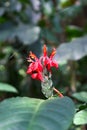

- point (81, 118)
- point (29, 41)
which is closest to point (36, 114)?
point (81, 118)

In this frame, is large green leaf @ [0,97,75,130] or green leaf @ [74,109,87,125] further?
green leaf @ [74,109,87,125]

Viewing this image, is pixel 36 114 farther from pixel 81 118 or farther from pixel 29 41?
pixel 29 41

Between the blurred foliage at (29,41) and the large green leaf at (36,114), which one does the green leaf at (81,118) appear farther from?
the blurred foliage at (29,41)

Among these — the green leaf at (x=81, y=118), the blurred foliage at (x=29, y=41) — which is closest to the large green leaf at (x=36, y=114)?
the green leaf at (x=81, y=118)

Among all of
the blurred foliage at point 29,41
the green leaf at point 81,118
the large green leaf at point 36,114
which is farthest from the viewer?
the blurred foliage at point 29,41

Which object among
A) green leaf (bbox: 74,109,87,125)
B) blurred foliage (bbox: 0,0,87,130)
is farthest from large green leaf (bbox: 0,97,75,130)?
blurred foliage (bbox: 0,0,87,130)

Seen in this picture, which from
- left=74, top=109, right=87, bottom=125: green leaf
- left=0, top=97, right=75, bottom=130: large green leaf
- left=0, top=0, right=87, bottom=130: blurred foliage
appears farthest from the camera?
left=0, top=0, right=87, bottom=130: blurred foliage

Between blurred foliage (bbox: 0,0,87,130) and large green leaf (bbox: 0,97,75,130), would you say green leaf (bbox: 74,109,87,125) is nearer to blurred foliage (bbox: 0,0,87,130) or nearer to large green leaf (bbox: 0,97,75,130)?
large green leaf (bbox: 0,97,75,130)

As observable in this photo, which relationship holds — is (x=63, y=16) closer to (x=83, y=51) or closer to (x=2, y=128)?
(x=83, y=51)

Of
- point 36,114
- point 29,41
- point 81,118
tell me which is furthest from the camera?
point 29,41

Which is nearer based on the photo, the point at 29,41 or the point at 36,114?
the point at 36,114
